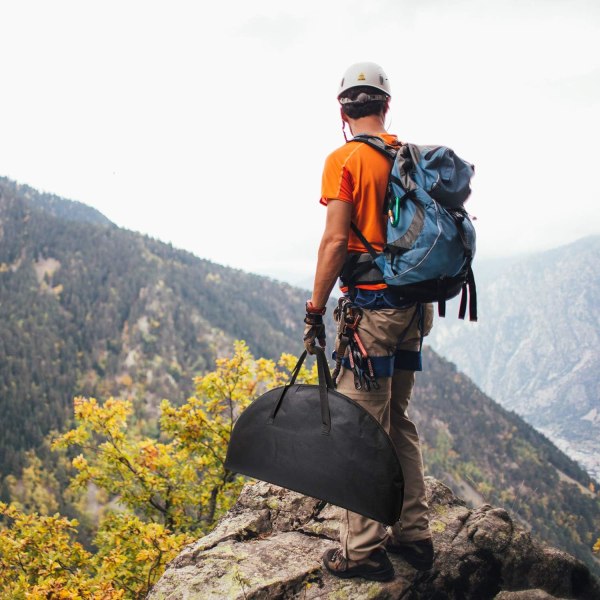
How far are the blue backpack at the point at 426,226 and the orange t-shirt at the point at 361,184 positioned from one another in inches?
2.7

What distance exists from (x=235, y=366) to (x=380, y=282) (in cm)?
733

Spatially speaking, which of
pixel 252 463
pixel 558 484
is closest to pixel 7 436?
pixel 252 463

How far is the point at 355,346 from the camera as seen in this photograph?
393 centimetres

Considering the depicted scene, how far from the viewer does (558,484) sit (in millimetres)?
154125

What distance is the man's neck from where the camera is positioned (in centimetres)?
417

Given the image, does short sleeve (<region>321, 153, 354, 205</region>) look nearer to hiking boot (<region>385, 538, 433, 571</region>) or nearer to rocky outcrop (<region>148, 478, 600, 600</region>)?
hiking boot (<region>385, 538, 433, 571</region>)

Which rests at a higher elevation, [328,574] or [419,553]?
[419,553]

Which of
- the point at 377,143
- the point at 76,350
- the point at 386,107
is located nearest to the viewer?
the point at 377,143

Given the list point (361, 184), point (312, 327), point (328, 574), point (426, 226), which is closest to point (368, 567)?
point (328, 574)

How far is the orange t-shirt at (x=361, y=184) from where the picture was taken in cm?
383

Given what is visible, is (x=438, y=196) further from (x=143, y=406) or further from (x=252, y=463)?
(x=143, y=406)

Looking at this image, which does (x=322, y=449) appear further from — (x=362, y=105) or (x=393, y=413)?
(x=362, y=105)

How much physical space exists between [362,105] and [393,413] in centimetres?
284

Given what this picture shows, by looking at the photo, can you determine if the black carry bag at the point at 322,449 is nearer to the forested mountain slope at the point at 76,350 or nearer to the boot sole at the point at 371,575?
the boot sole at the point at 371,575
